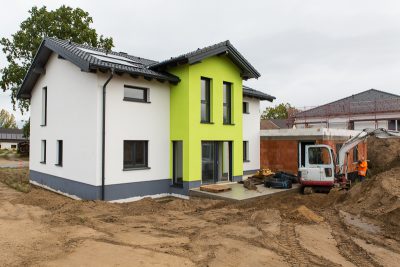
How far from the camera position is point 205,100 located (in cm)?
1371

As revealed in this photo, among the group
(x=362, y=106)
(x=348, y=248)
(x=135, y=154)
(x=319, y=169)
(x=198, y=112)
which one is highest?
(x=362, y=106)

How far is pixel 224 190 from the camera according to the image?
12398mm

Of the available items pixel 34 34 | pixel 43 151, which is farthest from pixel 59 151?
pixel 34 34

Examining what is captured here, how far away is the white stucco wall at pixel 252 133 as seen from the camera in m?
17.5

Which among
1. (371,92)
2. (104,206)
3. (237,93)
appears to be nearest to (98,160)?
(104,206)

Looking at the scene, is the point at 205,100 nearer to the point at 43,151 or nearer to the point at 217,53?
the point at 217,53

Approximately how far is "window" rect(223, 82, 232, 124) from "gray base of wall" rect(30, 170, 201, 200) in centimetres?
348

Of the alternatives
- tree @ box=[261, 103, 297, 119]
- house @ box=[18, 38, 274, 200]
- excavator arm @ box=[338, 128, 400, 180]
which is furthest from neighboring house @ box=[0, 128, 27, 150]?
excavator arm @ box=[338, 128, 400, 180]

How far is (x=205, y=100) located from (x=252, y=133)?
5.27 metres

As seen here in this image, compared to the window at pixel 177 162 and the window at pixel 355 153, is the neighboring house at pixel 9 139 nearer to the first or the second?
the window at pixel 177 162

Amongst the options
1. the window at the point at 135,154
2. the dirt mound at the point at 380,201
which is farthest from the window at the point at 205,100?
the dirt mound at the point at 380,201

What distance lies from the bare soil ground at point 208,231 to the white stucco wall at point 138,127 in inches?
50.5

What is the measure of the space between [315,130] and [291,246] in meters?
11.3

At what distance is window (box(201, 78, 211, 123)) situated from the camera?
13609mm
